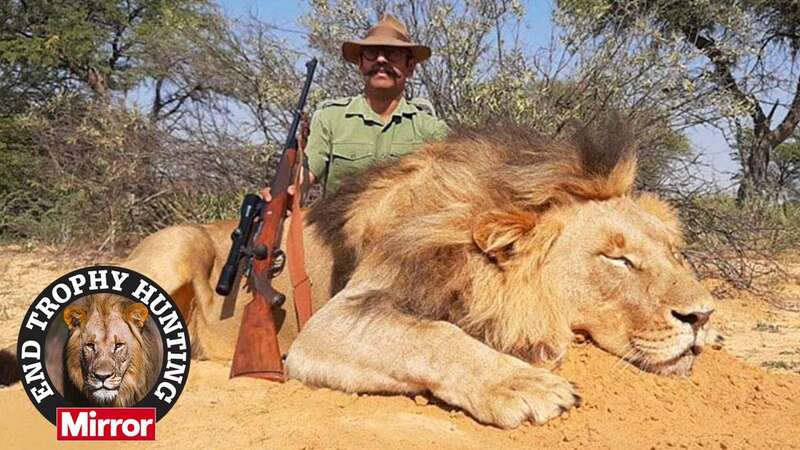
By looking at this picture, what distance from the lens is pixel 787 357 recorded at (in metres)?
5.46

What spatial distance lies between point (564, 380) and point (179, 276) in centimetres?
242

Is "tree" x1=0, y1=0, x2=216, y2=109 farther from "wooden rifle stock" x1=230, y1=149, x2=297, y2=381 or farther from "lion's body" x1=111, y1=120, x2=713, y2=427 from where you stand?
"lion's body" x1=111, y1=120, x2=713, y2=427

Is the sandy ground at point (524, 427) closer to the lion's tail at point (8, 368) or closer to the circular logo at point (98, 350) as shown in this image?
the circular logo at point (98, 350)

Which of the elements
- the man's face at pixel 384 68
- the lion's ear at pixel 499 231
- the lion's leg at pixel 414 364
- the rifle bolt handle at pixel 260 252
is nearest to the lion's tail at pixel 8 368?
the rifle bolt handle at pixel 260 252

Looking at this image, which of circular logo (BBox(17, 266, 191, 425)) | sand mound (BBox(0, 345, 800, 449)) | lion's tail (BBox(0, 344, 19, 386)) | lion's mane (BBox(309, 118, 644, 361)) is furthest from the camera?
lion's tail (BBox(0, 344, 19, 386))

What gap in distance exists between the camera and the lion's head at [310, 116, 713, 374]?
3191 millimetres

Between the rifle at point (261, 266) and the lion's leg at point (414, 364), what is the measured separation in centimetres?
26

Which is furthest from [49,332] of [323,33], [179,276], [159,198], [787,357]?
[159,198]

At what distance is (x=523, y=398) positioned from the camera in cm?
293

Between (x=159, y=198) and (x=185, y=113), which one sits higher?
(x=185, y=113)

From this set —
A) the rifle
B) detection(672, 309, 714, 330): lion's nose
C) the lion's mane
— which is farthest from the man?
detection(672, 309, 714, 330): lion's nose

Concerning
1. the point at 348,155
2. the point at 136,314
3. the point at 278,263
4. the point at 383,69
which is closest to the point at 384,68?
the point at 383,69

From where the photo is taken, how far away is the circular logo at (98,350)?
3.50m

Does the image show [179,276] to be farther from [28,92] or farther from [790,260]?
[28,92]
